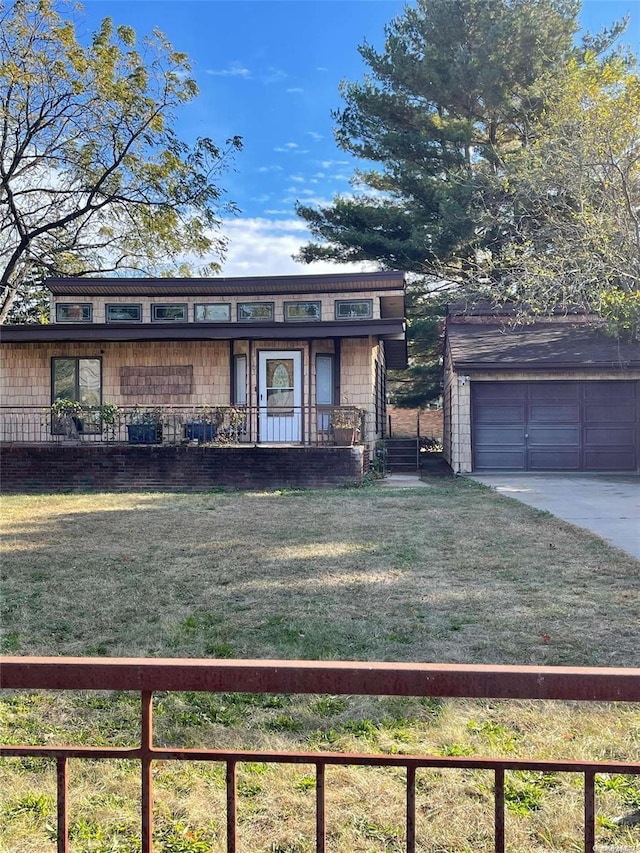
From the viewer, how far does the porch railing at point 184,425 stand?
13.8 m

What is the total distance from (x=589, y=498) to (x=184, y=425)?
27.8ft

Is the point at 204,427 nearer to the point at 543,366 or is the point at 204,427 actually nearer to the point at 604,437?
the point at 543,366

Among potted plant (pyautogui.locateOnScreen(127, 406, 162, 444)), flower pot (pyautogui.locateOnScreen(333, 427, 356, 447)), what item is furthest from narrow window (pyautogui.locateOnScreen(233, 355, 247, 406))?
flower pot (pyautogui.locateOnScreen(333, 427, 356, 447))

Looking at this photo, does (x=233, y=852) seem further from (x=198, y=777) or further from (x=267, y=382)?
(x=267, y=382)

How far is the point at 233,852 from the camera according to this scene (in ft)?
4.77

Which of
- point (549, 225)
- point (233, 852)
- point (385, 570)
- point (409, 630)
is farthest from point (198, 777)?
point (549, 225)

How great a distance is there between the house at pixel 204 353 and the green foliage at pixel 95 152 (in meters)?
5.59

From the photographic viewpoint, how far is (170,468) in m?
13.1

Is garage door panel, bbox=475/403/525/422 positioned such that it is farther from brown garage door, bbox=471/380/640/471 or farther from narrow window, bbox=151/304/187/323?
narrow window, bbox=151/304/187/323

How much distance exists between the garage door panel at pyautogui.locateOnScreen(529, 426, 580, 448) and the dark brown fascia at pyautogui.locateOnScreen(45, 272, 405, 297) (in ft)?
16.6

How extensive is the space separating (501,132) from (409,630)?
24071mm

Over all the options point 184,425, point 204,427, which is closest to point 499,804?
point 204,427

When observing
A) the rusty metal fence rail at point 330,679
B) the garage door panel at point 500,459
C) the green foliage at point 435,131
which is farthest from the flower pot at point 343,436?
the rusty metal fence rail at point 330,679

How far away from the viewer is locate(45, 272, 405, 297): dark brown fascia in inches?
610
